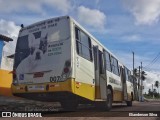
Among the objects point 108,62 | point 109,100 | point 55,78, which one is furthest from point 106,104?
point 55,78

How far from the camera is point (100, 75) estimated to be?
51.5 ft

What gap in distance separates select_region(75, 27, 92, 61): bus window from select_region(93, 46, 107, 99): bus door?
0.73 metres

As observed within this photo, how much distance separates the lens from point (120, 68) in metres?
21.7

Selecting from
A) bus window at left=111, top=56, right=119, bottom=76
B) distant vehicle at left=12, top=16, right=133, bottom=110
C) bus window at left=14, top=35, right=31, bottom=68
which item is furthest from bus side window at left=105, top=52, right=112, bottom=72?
bus window at left=14, top=35, right=31, bottom=68

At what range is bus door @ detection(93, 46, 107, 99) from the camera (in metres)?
15.2

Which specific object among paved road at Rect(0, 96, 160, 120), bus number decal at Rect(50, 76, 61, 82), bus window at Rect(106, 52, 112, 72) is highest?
bus window at Rect(106, 52, 112, 72)

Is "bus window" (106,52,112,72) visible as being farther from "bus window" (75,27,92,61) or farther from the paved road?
"bus window" (75,27,92,61)

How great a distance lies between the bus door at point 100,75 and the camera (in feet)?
50.0

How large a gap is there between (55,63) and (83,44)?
1753mm

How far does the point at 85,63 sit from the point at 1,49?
21.2 metres

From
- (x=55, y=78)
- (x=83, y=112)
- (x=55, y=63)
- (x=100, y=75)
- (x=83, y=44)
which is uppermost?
(x=83, y=44)

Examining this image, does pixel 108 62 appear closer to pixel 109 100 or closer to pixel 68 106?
pixel 109 100

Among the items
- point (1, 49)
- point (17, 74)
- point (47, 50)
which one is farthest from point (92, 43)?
point (1, 49)

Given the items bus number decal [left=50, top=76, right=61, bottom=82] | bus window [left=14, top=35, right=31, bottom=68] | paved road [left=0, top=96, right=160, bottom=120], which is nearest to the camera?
paved road [left=0, top=96, right=160, bottom=120]
